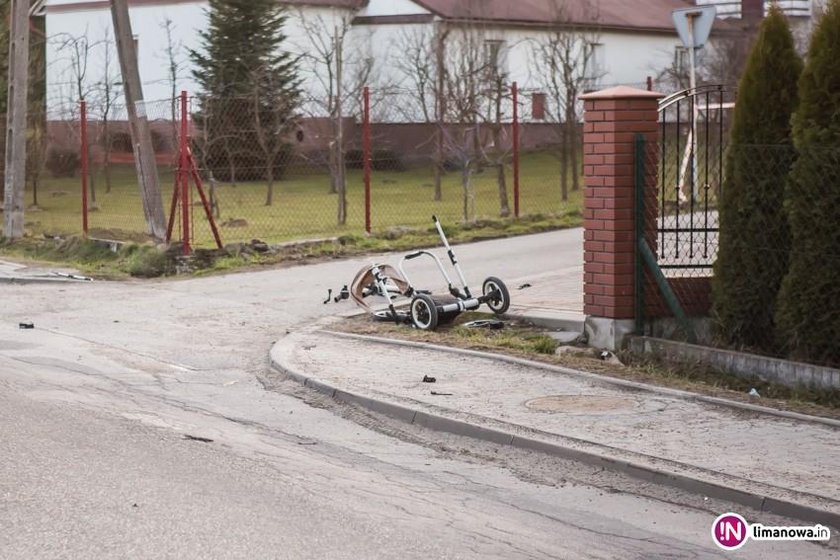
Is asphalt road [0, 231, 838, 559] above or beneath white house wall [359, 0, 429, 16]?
beneath

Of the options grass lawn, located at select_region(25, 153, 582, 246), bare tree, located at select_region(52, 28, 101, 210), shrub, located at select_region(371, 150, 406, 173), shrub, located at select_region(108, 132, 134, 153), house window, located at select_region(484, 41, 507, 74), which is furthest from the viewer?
house window, located at select_region(484, 41, 507, 74)

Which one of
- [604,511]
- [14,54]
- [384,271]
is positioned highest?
[14,54]

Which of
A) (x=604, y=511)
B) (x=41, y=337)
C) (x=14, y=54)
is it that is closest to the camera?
(x=604, y=511)

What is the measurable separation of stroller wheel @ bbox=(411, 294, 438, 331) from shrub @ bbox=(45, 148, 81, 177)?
18.6m

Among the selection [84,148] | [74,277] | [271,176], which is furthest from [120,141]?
[74,277]

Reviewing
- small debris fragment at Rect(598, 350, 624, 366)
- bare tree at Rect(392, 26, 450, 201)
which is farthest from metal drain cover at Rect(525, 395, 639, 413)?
bare tree at Rect(392, 26, 450, 201)

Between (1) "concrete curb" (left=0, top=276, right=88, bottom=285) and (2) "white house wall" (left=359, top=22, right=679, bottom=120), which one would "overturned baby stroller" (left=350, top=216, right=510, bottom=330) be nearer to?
(1) "concrete curb" (left=0, top=276, right=88, bottom=285)

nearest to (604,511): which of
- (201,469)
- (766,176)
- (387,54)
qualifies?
(201,469)

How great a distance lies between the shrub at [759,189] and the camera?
9672 millimetres

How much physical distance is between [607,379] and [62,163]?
2311cm

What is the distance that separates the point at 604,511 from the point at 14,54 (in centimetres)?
1659

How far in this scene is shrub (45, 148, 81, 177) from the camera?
29234mm

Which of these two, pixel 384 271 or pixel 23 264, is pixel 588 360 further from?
pixel 23 264

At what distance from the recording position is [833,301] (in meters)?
9.08
